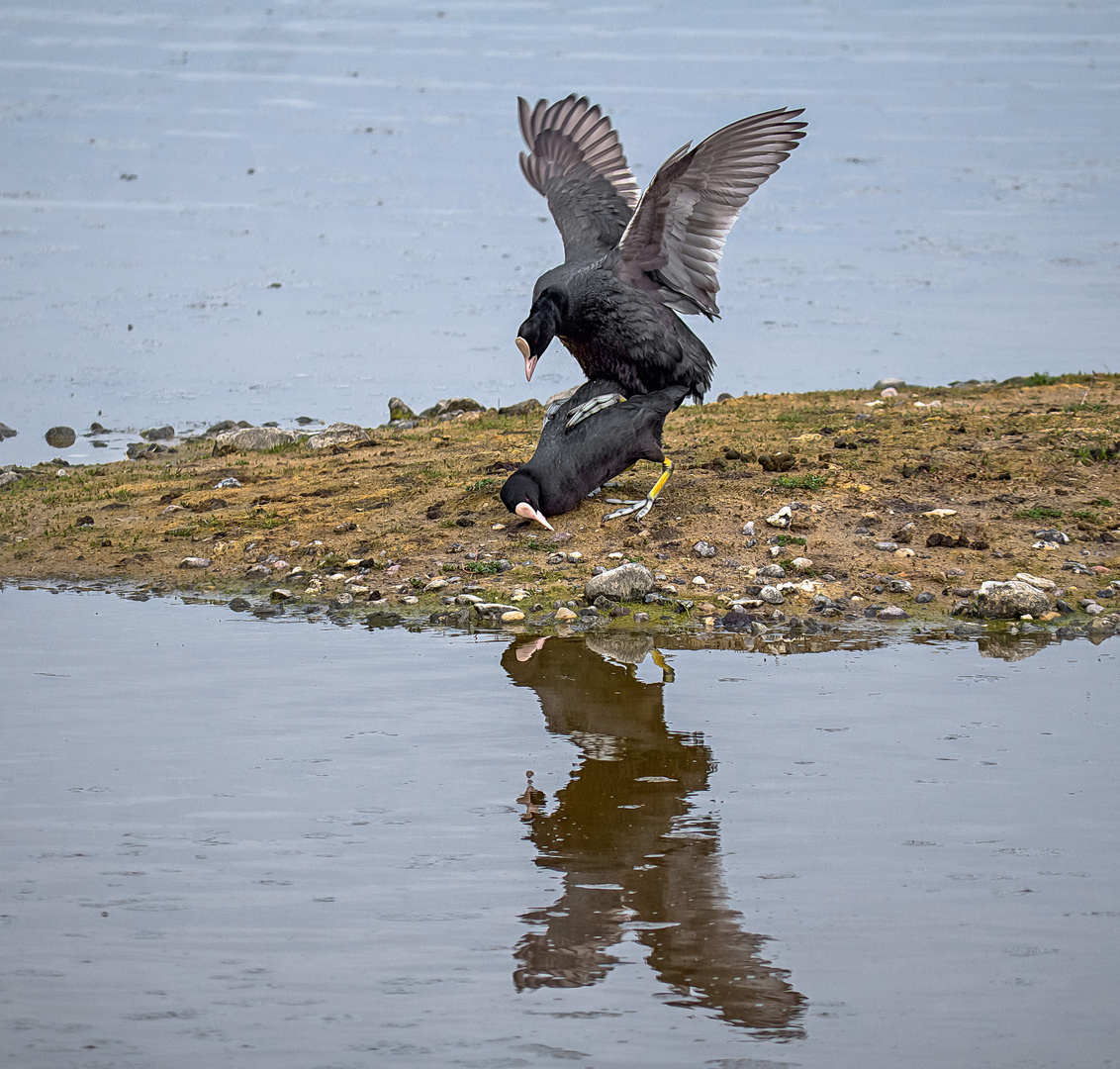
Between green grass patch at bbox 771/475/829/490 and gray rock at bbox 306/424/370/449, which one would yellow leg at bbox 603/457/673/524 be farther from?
gray rock at bbox 306/424/370/449

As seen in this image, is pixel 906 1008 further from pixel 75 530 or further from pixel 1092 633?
pixel 75 530

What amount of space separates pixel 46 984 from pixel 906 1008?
2230 mm

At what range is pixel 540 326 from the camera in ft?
26.3

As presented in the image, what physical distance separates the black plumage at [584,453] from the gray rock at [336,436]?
2.73 m

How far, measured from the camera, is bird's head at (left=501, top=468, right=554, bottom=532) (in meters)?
8.00

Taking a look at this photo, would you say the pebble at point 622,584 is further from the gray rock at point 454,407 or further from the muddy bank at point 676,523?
the gray rock at point 454,407

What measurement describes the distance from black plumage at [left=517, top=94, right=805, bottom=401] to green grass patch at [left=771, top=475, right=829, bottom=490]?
2.38ft

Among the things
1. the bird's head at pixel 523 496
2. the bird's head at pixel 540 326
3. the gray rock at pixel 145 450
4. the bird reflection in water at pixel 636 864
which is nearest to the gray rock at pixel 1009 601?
the bird reflection in water at pixel 636 864

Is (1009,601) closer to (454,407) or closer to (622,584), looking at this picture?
(622,584)

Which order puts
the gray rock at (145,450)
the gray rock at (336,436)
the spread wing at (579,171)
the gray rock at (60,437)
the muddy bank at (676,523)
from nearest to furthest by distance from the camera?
the muddy bank at (676,523)
the spread wing at (579,171)
the gray rock at (336,436)
the gray rock at (145,450)
the gray rock at (60,437)

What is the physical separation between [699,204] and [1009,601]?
2818 millimetres

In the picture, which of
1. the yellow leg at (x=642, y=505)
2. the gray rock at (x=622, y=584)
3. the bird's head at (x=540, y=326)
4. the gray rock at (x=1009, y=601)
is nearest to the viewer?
the gray rock at (x=1009, y=601)

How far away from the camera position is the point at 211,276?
16.1 meters

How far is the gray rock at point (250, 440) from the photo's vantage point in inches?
422
